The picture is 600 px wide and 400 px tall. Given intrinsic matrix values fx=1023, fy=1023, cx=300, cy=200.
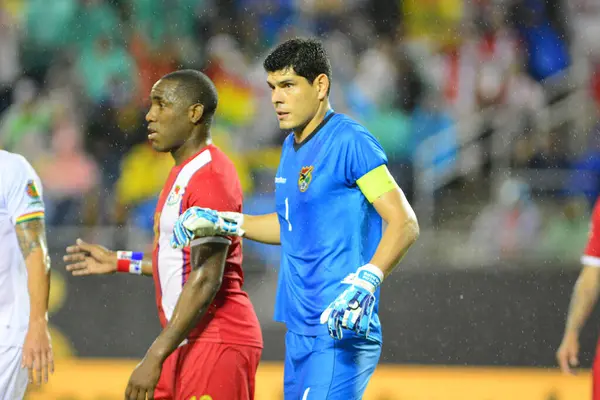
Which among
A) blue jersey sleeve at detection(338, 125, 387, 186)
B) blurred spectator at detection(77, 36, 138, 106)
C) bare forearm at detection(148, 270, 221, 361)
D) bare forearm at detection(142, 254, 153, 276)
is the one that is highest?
blurred spectator at detection(77, 36, 138, 106)

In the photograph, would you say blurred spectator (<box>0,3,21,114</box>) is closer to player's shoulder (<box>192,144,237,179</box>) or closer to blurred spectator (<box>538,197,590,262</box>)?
blurred spectator (<box>538,197,590,262</box>)

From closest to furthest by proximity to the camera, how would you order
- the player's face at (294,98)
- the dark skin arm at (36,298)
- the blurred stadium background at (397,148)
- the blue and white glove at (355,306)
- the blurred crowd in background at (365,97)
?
the blue and white glove at (355,306)
the player's face at (294,98)
the dark skin arm at (36,298)
the blurred stadium background at (397,148)
the blurred crowd in background at (365,97)

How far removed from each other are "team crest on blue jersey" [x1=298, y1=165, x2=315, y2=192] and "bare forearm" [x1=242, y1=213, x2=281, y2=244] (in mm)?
441

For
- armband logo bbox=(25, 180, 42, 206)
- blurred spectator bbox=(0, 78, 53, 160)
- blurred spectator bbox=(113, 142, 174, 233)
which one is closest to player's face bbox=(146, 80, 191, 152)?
armband logo bbox=(25, 180, 42, 206)

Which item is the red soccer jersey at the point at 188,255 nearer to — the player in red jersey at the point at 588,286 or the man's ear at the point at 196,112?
the man's ear at the point at 196,112

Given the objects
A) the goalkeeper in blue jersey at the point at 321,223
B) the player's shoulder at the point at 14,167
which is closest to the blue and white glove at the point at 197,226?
the goalkeeper in blue jersey at the point at 321,223

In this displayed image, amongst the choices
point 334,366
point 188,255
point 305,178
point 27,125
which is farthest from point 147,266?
point 27,125

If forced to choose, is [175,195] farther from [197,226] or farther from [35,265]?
[35,265]

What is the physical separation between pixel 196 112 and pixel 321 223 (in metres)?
0.93

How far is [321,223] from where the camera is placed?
4.11 m

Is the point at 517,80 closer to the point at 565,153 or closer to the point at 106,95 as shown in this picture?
the point at 565,153

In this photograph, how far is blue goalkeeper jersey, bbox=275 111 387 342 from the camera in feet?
13.3

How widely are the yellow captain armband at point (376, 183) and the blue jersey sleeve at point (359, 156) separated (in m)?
0.02

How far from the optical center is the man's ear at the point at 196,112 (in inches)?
183
